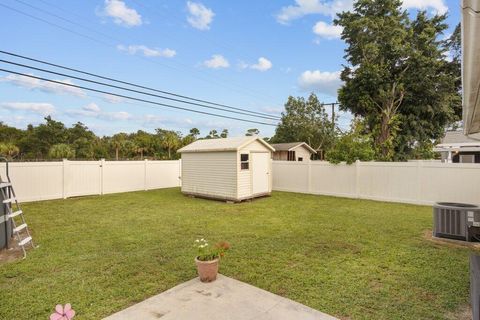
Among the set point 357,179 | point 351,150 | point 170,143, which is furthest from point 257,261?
point 170,143

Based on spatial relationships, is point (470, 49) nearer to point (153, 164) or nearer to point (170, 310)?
point (170, 310)

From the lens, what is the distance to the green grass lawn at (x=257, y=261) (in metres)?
3.27

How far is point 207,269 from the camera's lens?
11.9ft

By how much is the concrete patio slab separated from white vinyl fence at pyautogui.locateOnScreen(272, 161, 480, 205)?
27.6ft

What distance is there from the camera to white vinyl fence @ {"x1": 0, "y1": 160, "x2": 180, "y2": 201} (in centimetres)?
995

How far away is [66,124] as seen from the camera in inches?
1420

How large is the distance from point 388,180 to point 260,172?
4679 mm

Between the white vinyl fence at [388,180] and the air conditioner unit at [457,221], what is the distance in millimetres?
4205

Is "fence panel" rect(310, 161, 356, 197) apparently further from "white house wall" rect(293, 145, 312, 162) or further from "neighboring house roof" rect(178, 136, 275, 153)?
"white house wall" rect(293, 145, 312, 162)

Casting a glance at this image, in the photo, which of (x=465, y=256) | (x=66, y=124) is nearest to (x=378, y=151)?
(x=465, y=256)

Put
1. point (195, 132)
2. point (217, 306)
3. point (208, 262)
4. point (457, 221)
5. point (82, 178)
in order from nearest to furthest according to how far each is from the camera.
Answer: point (217, 306) → point (208, 262) → point (457, 221) → point (82, 178) → point (195, 132)

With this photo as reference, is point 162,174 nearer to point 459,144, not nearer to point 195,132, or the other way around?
point 459,144

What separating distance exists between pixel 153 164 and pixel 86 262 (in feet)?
32.9

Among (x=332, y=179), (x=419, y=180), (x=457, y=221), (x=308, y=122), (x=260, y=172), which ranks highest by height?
(x=308, y=122)
